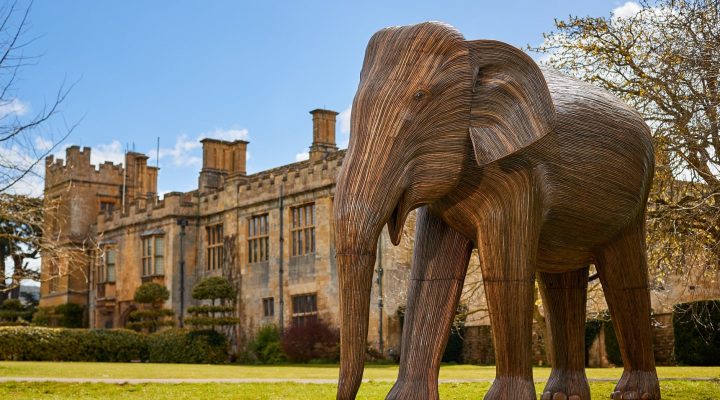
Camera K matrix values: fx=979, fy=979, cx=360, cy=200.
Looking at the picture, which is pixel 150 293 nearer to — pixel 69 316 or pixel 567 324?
pixel 69 316

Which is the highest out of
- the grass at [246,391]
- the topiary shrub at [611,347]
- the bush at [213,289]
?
the bush at [213,289]

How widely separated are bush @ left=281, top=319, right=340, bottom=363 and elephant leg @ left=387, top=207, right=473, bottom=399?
2245 cm

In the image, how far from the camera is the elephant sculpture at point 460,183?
196 inches

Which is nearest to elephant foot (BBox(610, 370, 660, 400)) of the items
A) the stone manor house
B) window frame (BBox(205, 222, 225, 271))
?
the stone manor house

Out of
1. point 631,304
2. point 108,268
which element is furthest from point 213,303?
point 631,304

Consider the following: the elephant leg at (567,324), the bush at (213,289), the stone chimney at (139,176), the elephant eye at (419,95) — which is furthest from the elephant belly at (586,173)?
the stone chimney at (139,176)

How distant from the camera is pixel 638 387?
21.9 ft

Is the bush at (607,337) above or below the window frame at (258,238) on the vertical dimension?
below

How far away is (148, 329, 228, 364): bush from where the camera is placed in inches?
1166

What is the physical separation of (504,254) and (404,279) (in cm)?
2296

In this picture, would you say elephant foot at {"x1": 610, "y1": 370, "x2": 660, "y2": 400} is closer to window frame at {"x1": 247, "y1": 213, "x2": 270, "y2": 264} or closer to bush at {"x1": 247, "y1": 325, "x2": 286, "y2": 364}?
bush at {"x1": 247, "y1": 325, "x2": 286, "y2": 364}

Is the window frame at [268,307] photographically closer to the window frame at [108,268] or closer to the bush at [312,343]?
the bush at [312,343]

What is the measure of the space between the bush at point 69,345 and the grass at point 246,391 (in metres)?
15.0

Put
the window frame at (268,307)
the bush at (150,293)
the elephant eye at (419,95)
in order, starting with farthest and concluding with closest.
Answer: the bush at (150,293) < the window frame at (268,307) < the elephant eye at (419,95)
